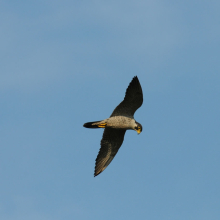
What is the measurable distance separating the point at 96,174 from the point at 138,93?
397 centimetres

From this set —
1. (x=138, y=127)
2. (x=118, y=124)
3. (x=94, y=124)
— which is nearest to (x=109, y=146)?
(x=94, y=124)

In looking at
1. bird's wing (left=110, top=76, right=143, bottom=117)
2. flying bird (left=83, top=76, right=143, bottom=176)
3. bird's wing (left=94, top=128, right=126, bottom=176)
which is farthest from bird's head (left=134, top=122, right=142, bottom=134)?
bird's wing (left=94, top=128, right=126, bottom=176)

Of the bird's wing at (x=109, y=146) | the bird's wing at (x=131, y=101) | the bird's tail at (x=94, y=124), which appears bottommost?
the bird's wing at (x=109, y=146)

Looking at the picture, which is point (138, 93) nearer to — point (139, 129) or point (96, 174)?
point (139, 129)

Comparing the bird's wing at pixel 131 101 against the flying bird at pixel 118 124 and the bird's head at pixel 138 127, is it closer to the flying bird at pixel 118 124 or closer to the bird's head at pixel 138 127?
the flying bird at pixel 118 124

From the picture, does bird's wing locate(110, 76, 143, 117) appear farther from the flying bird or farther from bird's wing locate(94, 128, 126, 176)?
bird's wing locate(94, 128, 126, 176)

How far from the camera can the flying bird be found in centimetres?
1916

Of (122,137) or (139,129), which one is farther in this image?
(122,137)

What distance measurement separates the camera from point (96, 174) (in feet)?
66.0

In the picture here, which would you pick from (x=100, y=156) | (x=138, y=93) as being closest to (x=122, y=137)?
(x=100, y=156)

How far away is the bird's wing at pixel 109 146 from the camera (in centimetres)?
2047

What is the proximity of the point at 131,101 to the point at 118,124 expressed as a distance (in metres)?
1.11

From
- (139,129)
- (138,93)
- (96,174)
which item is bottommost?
(96,174)

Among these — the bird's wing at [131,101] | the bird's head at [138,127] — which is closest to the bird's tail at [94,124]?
the bird's wing at [131,101]
